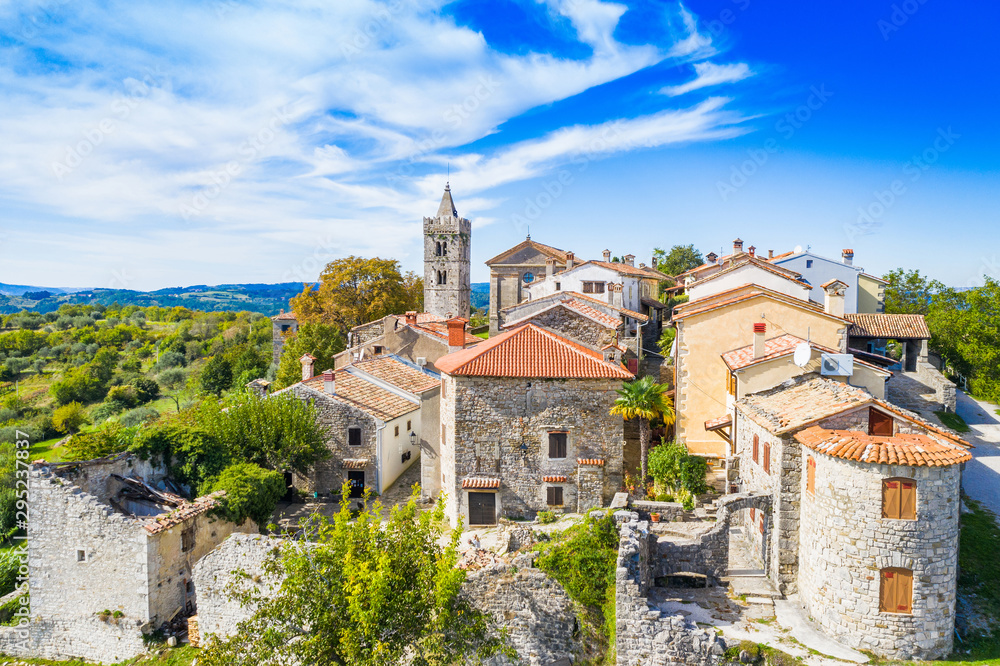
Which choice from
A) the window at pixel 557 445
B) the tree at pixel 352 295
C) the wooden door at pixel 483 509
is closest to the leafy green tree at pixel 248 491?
the wooden door at pixel 483 509

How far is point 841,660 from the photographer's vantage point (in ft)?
43.9

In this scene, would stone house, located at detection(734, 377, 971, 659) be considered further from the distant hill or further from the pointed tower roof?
the distant hill

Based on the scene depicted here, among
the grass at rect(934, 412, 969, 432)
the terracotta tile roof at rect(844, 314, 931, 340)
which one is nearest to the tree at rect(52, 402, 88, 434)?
the terracotta tile roof at rect(844, 314, 931, 340)

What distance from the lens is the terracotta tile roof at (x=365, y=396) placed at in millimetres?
28906

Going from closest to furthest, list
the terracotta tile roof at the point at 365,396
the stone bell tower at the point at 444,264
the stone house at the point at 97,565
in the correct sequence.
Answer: the stone house at the point at 97,565 → the terracotta tile roof at the point at 365,396 → the stone bell tower at the point at 444,264

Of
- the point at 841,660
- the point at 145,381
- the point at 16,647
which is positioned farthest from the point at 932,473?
the point at 145,381

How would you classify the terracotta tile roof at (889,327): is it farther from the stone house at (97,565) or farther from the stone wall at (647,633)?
the stone house at (97,565)

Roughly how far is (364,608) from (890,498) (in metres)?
12.2

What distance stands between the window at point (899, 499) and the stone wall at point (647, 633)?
501 cm

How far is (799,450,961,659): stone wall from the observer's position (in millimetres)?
13609

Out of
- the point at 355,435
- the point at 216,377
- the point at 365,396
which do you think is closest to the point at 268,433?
the point at 355,435

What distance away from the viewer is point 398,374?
3472 centimetres

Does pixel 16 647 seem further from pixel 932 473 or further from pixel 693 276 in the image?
pixel 693 276

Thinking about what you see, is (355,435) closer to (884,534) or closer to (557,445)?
(557,445)
